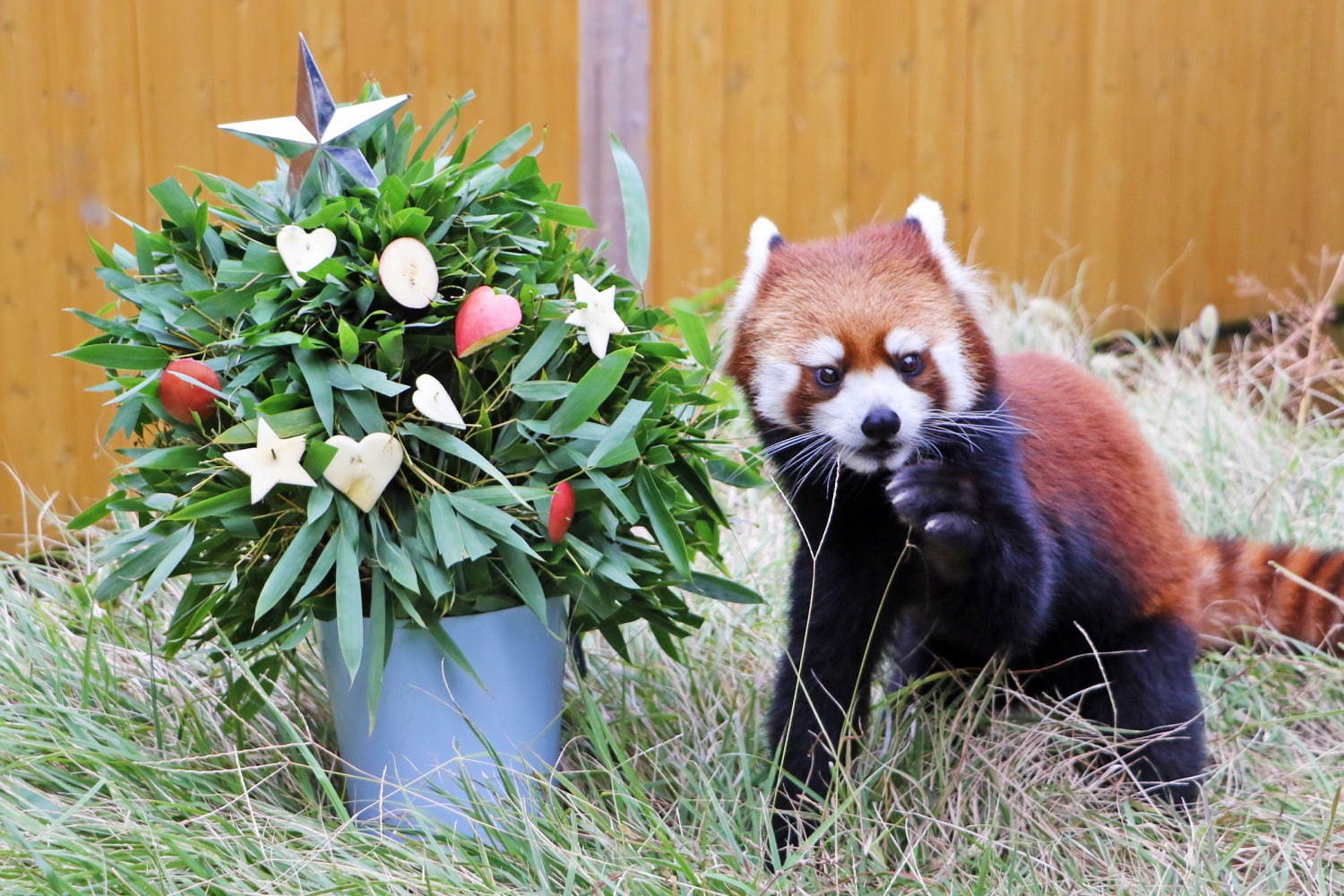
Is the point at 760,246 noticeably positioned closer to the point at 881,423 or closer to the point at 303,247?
the point at 881,423

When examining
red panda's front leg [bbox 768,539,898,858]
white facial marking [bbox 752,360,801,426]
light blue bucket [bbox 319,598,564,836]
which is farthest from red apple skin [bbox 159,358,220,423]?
red panda's front leg [bbox 768,539,898,858]

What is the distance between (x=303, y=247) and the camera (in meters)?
1.89

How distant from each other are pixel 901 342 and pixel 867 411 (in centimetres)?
14

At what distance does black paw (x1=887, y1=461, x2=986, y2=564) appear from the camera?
1.98m

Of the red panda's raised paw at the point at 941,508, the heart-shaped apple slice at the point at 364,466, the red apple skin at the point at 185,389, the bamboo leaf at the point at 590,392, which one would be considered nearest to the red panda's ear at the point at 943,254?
the red panda's raised paw at the point at 941,508

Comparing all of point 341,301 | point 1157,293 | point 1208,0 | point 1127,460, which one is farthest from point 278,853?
point 1208,0

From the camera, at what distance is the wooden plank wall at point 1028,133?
5.01m

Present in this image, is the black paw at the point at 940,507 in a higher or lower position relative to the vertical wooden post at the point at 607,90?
lower

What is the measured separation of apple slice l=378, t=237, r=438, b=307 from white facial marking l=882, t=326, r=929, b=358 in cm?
73

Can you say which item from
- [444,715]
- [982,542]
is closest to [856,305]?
[982,542]

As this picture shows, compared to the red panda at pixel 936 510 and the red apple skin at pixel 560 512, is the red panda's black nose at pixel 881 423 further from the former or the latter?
the red apple skin at pixel 560 512

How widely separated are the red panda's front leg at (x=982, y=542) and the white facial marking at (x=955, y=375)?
8cm

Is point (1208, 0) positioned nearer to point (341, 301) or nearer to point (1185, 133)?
point (1185, 133)

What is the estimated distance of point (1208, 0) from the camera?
6375 millimetres
